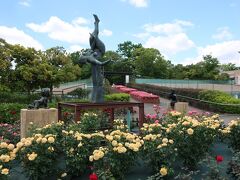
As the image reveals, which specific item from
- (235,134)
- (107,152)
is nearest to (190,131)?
(107,152)

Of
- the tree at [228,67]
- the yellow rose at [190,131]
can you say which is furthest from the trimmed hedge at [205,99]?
the tree at [228,67]

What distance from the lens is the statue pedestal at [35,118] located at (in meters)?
7.07

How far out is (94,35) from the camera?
900 cm

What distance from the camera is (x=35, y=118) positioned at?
283 inches

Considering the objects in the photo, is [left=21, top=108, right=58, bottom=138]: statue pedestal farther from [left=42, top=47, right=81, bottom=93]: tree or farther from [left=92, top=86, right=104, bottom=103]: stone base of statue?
[left=42, top=47, right=81, bottom=93]: tree

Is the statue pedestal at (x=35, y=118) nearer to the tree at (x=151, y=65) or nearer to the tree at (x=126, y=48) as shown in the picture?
the tree at (x=151, y=65)

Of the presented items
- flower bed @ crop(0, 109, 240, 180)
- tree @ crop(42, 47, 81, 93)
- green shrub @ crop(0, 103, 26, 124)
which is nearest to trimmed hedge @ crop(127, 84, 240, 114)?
tree @ crop(42, 47, 81, 93)

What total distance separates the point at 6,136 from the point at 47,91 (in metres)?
1.42

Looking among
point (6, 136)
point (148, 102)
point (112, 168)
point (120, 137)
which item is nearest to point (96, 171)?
point (112, 168)

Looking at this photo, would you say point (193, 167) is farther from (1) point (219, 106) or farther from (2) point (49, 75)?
(2) point (49, 75)

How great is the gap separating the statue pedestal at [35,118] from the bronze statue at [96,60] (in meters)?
1.71

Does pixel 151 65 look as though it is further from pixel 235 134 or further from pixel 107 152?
pixel 107 152

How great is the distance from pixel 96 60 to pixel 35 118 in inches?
90.2

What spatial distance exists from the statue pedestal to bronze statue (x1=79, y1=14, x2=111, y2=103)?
1.71 m
